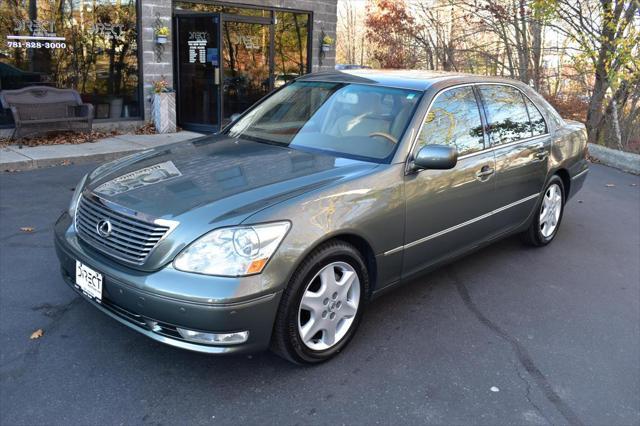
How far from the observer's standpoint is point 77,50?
10516mm

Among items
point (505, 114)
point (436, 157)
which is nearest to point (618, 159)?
→ point (505, 114)

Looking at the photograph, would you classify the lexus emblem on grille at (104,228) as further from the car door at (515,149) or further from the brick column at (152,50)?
the brick column at (152,50)

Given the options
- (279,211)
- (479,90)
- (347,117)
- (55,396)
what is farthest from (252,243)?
(479,90)

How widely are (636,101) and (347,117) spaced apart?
10.8 metres

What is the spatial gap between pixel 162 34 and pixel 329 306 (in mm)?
9324

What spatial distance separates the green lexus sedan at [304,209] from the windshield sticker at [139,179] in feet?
0.05

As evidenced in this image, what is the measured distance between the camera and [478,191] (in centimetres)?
416

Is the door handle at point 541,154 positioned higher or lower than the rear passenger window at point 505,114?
lower

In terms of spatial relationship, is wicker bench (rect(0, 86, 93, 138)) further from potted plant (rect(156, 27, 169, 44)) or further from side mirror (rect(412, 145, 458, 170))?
side mirror (rect(412, 145, 458, 170))

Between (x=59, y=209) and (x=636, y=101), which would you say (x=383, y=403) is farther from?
(x=636, y=101)

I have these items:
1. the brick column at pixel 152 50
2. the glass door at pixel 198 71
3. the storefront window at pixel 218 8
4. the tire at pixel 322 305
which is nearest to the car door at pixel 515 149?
the tire at pixel 322 305

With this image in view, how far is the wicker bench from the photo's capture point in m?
9.23

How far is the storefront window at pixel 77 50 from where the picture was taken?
31.9ft

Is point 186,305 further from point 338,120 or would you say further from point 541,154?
point 541,154
